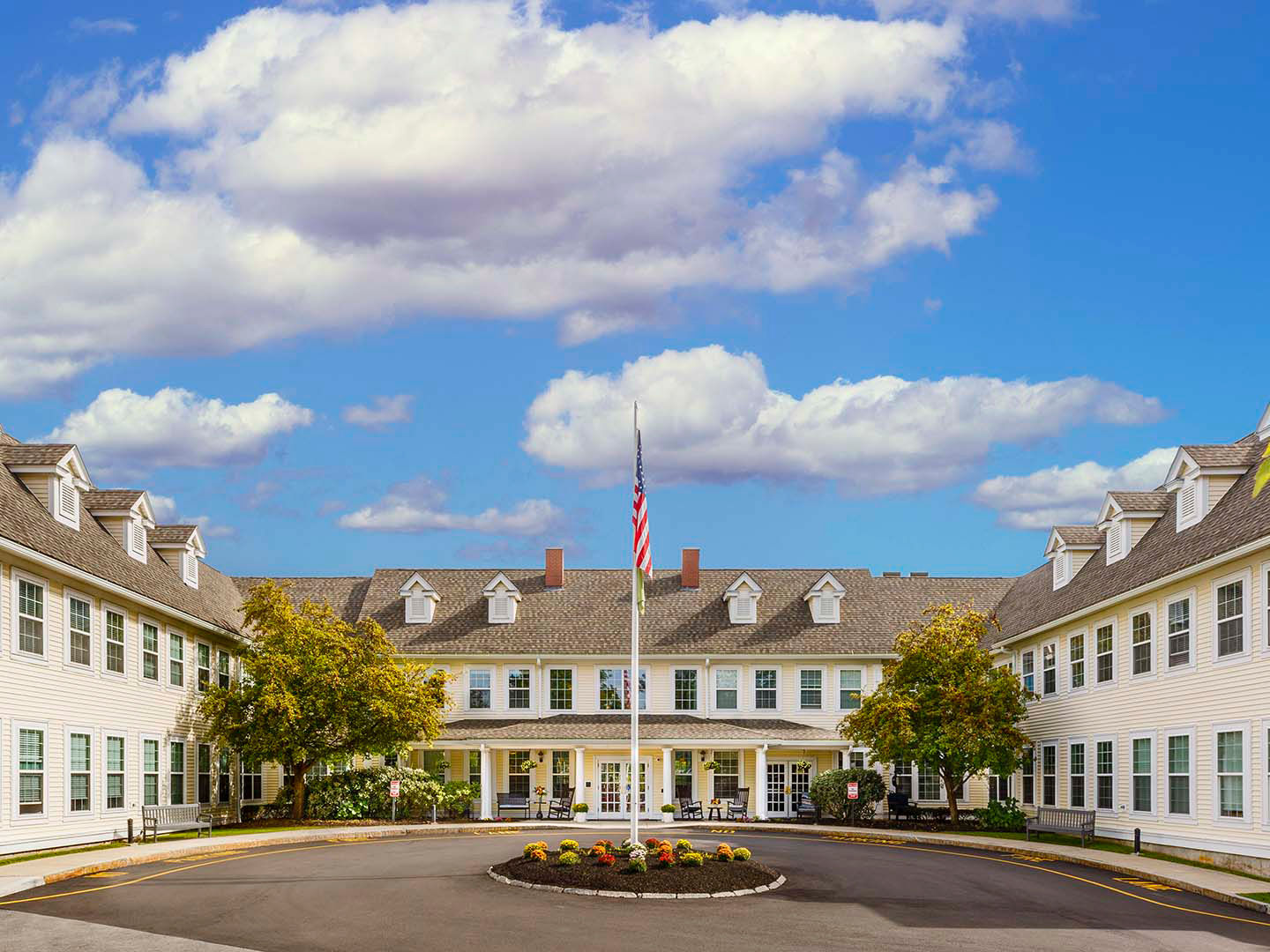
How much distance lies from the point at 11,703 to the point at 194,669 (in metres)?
13.2

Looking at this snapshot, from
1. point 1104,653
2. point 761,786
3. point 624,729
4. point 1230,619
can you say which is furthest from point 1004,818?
point 1230,619

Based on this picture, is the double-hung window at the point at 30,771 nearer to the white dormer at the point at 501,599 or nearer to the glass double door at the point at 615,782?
A: the glass double door at the point at 615,782

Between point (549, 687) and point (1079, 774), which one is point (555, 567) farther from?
point (1079, 774)

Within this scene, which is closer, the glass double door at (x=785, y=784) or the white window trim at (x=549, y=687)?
the glass double door at (x=785, y=784)

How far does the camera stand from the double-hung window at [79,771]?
31672mm

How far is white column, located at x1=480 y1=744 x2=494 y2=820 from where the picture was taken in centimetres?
4731

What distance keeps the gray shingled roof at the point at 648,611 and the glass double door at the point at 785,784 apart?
4093 millimetres

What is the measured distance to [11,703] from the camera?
94.4 feet

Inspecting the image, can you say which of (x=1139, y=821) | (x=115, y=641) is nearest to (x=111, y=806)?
(x=115, y=641)

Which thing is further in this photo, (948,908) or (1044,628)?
(1044,628)

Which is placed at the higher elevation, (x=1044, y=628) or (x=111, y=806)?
(x=1044, y=628)

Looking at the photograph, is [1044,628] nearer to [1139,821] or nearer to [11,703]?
[1139,821]

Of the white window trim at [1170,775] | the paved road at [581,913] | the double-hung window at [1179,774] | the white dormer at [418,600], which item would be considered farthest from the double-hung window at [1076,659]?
the white dormer at [418,600]

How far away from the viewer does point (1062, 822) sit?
37.4 metres
